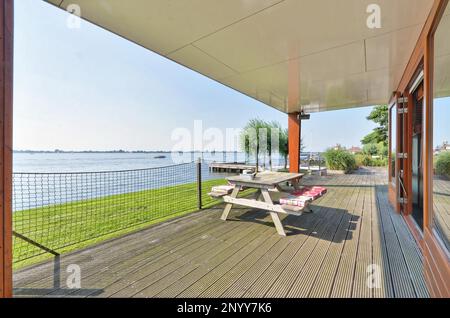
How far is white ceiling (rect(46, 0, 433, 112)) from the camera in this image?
1.57m

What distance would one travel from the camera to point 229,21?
69.4 inches

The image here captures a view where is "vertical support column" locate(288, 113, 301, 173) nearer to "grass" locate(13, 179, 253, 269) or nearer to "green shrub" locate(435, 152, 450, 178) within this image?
"grass" locate(13, 179, 253, 269)

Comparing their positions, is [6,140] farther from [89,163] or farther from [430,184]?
[89,163]

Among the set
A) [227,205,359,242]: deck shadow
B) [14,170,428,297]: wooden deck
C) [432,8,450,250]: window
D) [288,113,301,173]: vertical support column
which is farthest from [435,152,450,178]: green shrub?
[288,113,301,173]: vertical support column

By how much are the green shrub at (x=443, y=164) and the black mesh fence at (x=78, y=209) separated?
2.89 metres

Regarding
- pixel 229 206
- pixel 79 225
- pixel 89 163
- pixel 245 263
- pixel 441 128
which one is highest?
pixel 441 128

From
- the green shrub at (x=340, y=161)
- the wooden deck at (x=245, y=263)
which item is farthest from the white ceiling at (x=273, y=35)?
the green shrub at (x=340, y=161)

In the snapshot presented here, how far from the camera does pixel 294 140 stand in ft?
19.0

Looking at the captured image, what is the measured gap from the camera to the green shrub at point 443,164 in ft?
5.40

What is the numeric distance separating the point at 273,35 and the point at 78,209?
4.73 meters

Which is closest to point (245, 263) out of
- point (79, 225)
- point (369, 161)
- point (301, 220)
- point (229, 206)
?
point (229, 206)
